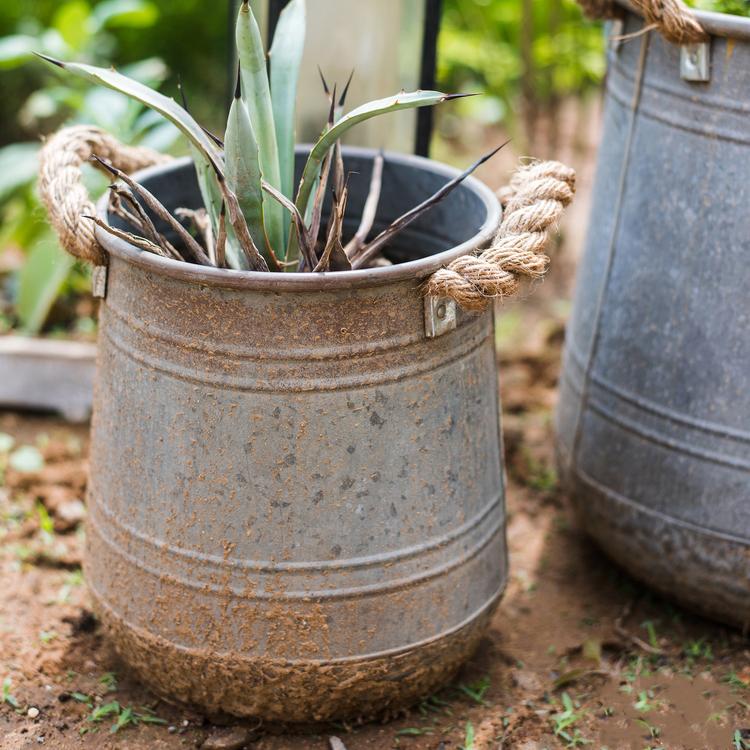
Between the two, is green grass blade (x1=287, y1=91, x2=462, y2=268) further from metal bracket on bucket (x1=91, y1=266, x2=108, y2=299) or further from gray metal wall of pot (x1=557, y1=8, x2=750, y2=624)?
Result: gray metal wall of pot (x1=557, y1=8, x2=750, y2=624)

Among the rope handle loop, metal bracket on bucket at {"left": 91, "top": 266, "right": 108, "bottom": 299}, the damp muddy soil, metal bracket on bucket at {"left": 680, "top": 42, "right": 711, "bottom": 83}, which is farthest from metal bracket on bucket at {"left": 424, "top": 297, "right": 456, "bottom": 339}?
the damp muddy soil

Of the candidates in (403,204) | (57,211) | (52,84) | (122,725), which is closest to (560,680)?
(122,725)

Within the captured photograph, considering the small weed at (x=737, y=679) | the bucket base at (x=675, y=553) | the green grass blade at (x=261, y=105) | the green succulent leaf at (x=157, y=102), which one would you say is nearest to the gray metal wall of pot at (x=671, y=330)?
the bucket base at (x=675, y=553)

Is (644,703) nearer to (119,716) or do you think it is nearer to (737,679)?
(737,679)

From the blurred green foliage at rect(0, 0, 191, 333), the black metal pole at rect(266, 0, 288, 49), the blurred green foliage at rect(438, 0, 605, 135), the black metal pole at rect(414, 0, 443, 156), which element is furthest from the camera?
the blurred green foliage at rect(438, 0, 605, 135)

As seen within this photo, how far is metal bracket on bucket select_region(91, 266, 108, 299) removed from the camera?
1.77m

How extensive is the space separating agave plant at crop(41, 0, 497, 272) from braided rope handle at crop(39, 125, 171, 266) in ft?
0.24

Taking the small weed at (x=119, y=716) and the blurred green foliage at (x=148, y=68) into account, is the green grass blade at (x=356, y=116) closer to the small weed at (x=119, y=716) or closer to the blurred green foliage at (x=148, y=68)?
the blurred green foliage at (x=148, y=68)

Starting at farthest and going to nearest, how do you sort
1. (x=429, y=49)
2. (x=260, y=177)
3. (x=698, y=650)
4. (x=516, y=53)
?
(x=516, y=53), (x=429, y=49), (x=698, y=650), (x=260, y=177)

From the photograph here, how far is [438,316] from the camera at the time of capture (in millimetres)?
1660

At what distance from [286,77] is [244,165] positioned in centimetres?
27

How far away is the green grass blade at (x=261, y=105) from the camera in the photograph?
1.64 m

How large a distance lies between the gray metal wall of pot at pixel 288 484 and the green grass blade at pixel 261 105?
0.28m

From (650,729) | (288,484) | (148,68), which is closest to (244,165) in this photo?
(288,484)
